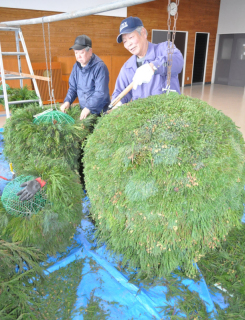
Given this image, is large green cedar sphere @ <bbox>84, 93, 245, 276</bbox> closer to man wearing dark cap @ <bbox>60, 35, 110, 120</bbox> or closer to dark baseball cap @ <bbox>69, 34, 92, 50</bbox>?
man wearing dark cap @ <bbox>60, 35, 110, 120</bbox>

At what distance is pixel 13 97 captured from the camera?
3434 mm

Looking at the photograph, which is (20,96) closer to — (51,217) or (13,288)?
(51,217)

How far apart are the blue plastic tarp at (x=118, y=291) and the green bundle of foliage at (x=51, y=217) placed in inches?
7.4

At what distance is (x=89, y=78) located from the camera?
2344 mm

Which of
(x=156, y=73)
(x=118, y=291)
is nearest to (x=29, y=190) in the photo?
(x=118, y=291)

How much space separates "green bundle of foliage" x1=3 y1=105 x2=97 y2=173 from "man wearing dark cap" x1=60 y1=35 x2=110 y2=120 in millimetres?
294

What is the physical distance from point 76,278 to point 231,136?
116cm

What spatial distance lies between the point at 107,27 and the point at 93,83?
17.2ft

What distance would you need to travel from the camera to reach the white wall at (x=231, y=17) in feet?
29.1

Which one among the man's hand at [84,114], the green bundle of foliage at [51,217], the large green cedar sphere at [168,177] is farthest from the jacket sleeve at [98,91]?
the large green cedar sphere at [168,177]

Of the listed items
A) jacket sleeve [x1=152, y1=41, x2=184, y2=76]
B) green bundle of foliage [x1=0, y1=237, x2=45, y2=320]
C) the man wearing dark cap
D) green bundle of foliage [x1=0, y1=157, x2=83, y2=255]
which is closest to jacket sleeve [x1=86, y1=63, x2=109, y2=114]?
the man wearing dark cap

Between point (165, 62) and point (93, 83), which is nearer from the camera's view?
point (165, 62)

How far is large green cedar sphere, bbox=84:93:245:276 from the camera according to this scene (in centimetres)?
101

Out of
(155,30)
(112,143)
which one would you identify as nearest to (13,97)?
(112,143)
